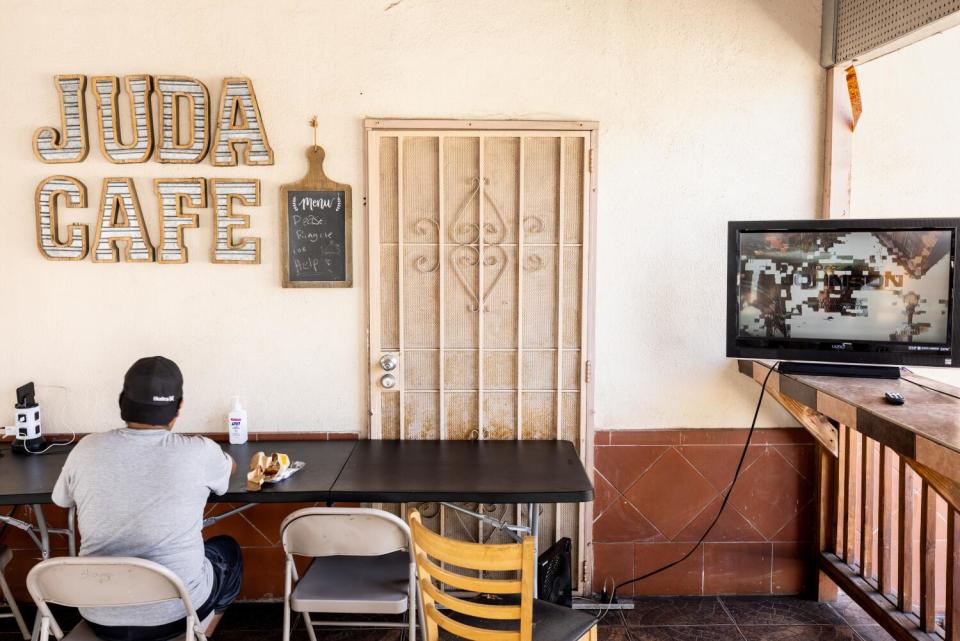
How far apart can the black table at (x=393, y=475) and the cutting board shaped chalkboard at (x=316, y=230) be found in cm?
81

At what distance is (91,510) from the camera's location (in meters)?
2.06

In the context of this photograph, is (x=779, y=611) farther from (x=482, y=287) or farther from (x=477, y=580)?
(x=482, y=287)

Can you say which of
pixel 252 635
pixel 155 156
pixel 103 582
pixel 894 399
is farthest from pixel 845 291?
pixel 155 156

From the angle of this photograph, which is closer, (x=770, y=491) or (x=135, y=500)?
(x=135, y=500)

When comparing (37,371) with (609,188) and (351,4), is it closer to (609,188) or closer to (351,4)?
(351,4)

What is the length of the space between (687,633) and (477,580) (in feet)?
5.11

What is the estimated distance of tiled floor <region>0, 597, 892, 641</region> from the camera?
2.92 metres

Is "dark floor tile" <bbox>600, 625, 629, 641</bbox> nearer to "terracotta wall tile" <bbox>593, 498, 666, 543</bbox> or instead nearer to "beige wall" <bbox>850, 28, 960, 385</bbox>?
"terracotta wall tile" <bbox>593, 498, 666, 543</bbox>

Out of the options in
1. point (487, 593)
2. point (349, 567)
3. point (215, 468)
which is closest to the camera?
point (487, 593)

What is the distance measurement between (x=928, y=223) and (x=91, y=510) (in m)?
3.14

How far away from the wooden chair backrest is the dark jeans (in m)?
0.83

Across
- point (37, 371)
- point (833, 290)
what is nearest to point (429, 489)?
point (833, 290)

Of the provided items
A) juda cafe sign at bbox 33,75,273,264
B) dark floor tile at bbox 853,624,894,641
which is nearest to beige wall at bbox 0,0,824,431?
juda cafe sign at bbox 33,75,273,264

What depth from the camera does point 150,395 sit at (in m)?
2.15
